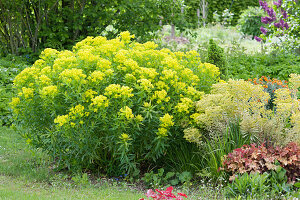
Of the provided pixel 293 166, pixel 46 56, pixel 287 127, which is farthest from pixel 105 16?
pixel 293 166

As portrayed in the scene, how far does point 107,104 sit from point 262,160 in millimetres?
1841

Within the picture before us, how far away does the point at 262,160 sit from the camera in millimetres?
4094

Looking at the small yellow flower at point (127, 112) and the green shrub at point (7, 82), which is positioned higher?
the small yellow flower at point (127, 112)

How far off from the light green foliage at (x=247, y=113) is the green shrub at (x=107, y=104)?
0.79 ft

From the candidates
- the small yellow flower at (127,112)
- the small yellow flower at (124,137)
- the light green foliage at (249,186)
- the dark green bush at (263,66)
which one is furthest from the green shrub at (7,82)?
the dark green bush at (263,66)

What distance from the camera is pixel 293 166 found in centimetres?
409

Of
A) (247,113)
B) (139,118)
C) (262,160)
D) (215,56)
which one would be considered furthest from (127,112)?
(215,56)

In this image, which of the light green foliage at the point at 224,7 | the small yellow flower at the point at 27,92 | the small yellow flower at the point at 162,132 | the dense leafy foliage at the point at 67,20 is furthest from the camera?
the light green foliage at the point at 224,7

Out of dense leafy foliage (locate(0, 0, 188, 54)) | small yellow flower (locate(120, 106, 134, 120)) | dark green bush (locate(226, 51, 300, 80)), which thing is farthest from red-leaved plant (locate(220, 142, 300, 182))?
dense leafy foliage (locate(0, 0, 188, 54))

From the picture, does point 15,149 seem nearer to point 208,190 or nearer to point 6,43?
point 208,190

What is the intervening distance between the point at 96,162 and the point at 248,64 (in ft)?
20.3

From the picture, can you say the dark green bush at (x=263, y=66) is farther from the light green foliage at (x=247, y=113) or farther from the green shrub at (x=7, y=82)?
the green shrub at (x=7, y=82)

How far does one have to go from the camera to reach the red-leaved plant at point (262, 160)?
4.02m

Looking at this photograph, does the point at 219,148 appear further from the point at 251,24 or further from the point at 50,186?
the point at 251,24
